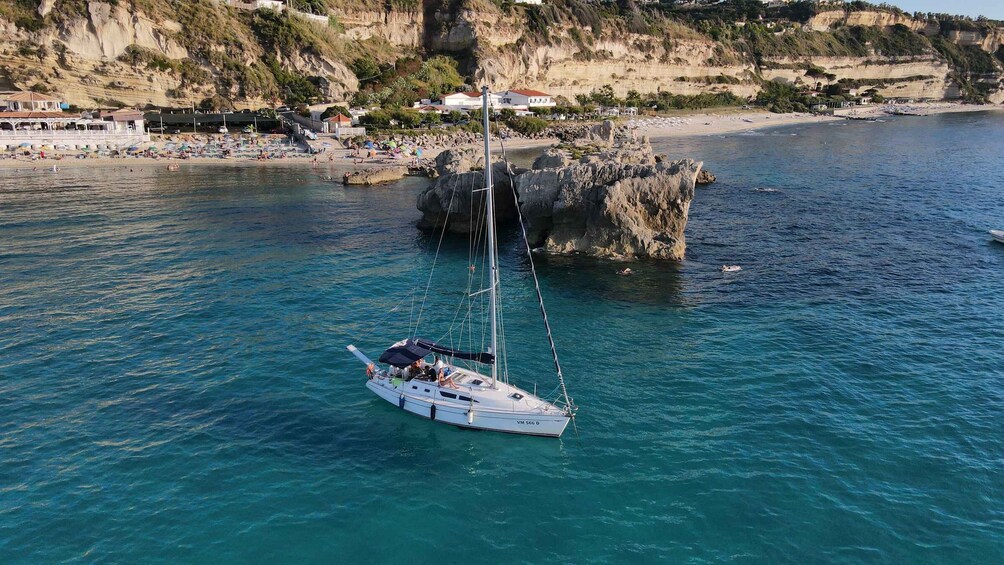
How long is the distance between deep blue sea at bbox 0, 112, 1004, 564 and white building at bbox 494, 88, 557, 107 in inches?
4365

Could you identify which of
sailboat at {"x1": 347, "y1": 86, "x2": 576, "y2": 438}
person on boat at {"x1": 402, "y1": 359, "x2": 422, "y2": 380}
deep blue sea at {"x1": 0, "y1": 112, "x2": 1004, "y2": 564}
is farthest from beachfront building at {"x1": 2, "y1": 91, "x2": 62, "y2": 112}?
person on boat at {"x1": 402, "y1": 359, "x2": 422, "y2": 380}

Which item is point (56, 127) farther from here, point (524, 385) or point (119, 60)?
point (524, 385)

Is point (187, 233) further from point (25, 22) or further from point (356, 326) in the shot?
point (25, 22)

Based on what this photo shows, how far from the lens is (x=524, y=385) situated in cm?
3278

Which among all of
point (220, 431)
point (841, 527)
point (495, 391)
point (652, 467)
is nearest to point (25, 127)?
point (220, 431)

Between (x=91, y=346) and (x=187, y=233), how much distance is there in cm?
2678

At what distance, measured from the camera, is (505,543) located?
2228 centimetres

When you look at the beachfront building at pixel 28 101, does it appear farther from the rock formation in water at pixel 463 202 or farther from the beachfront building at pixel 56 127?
the rock formation in water at pixel 463 202

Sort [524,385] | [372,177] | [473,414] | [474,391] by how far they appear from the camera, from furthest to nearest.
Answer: [372,177] < [524,385] < [474,391] < [473,414]

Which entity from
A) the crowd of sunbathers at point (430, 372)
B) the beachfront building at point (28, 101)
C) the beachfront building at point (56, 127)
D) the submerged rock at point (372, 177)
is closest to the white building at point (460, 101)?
the submerged rock at point (372, 177)

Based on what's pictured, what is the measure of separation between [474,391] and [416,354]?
138 inches

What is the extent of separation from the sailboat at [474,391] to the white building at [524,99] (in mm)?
140166

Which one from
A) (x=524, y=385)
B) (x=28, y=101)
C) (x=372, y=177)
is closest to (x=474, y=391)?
(x=524, y=385)

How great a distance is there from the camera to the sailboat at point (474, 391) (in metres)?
28.0
